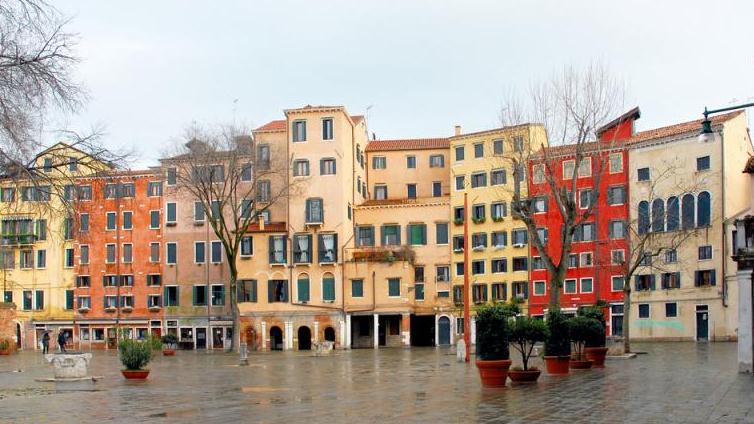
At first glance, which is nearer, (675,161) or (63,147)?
(63,147)

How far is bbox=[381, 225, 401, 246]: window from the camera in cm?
8012

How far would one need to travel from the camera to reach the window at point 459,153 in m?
81.9

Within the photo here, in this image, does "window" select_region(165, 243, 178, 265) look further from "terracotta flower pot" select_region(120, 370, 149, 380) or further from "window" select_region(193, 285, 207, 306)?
"terracotta flower pot" select_region(120, 370, 149, 380)

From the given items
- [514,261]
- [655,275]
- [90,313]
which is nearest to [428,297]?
[514,261]

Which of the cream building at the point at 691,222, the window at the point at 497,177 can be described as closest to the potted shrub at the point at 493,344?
the cream building at the point at 691,222

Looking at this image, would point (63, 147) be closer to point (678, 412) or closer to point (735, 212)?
point (678, 412)

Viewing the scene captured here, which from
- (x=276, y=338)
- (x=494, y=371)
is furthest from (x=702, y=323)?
(x=494, y=371)

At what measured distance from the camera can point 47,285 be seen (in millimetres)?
86188

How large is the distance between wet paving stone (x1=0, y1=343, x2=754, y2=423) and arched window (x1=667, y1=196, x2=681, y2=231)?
3645 centimetres

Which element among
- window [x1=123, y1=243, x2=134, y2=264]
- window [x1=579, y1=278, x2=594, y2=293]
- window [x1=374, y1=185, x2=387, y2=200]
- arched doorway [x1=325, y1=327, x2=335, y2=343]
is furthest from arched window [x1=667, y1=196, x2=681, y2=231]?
window [x1=123, y1=243, x2=134, y2=264]

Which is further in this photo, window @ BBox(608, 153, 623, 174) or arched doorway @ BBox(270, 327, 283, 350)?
arched doorway @ BBox(270, 327, 283, 350)

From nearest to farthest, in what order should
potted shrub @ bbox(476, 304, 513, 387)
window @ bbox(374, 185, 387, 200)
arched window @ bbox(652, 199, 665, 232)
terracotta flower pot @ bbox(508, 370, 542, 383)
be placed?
potted shrub @ bbox(476, 304, 513, 387) → terracotta flower pot @ bbox(508, 370, 542, 383) → arched window @ bbox(652, 199, 665, 232) → window @ bbox(374, 185, 387, 200)

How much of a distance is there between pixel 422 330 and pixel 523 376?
56869 mm

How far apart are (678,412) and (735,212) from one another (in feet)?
179
